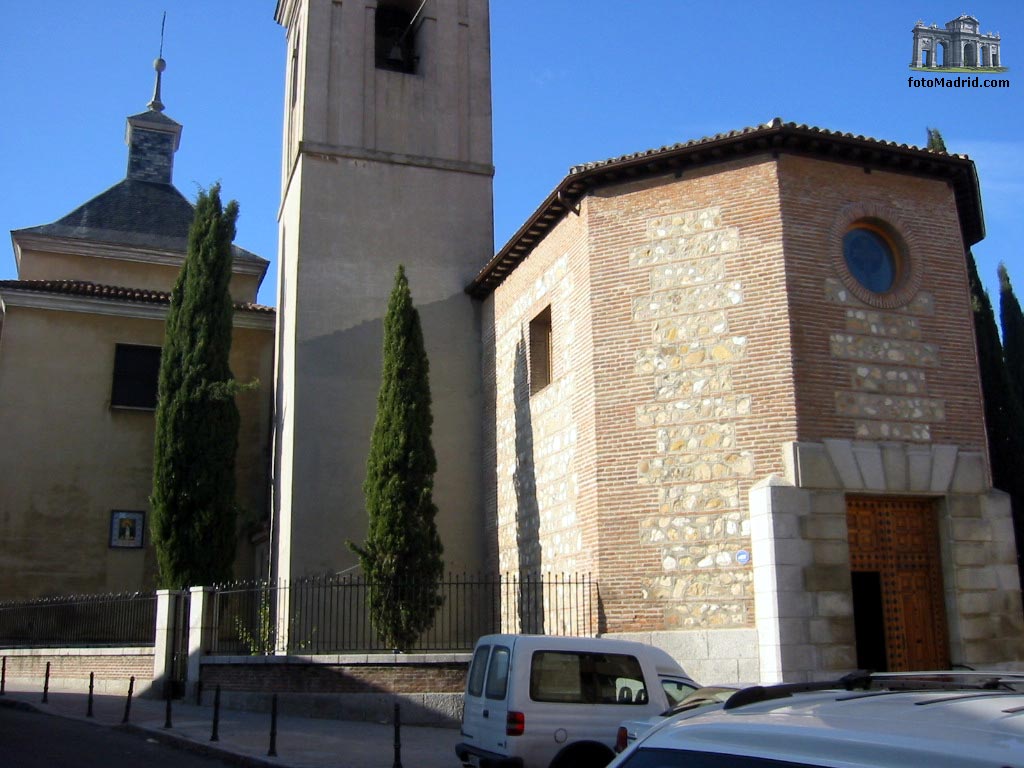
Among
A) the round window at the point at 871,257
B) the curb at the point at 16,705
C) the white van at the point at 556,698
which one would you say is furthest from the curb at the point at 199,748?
the round window at the point at 871,257

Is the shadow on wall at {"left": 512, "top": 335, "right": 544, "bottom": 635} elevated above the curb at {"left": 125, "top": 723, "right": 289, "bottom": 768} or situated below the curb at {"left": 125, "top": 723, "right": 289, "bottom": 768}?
above

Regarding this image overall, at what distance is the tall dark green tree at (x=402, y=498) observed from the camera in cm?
1525

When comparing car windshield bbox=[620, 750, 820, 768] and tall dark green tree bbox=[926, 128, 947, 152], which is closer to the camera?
car windshield bbox=[620, 750, 820, 768]

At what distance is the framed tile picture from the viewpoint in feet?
68.1

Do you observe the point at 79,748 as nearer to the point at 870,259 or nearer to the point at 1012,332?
the point at 870,259

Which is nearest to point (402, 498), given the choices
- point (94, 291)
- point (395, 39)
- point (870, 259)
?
point (870, 259)

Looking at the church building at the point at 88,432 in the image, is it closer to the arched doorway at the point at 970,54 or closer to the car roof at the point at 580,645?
the car roof at the point at 580,645

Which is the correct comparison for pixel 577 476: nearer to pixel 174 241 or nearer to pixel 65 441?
pixel 65 441

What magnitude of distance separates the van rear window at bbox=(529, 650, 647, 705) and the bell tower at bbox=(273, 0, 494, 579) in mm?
9500

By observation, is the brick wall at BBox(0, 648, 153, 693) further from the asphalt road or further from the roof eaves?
the roof eaves

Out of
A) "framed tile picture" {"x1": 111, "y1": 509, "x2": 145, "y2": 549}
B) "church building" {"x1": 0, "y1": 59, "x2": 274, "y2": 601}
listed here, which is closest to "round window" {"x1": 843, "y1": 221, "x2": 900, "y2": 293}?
"church building" {"x1": 0, "y1": 59, "x2": 274, "y2": 601}

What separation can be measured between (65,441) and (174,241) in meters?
7.67

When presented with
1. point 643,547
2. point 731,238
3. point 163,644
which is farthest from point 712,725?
point 163,644

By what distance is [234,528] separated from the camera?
61.3 ft
